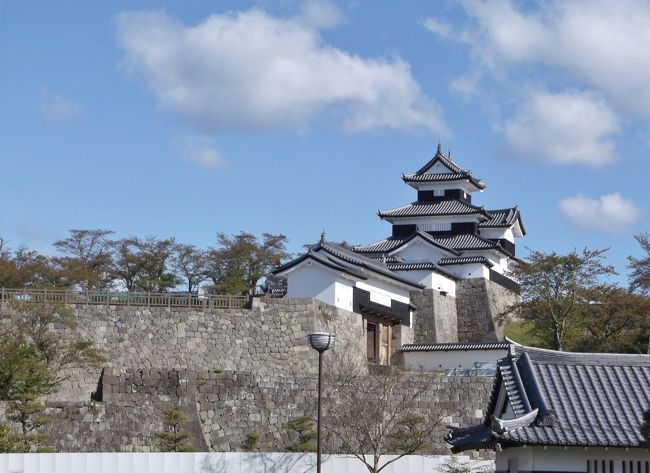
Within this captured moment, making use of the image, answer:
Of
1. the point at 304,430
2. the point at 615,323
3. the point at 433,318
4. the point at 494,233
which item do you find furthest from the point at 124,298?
the point at 494,233

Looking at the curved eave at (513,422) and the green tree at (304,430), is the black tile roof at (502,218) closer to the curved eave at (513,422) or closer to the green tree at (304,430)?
the green tree at (304,430)

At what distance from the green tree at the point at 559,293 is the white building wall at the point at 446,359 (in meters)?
2.53

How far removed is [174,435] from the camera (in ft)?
89.6

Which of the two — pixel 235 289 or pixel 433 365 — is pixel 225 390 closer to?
pixel 433 365

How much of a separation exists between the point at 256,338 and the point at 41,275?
56.0ft

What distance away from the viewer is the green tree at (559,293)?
39.8 m

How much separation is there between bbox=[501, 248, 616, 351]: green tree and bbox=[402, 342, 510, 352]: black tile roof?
223cm

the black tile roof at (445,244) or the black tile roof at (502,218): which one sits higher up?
the black tile roof at (502,218)

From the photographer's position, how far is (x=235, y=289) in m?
52.0

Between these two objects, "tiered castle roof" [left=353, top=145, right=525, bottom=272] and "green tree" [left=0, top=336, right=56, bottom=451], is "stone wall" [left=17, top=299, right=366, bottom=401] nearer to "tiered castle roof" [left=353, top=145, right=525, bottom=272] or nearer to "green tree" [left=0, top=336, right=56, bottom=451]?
"green tree" [left=0, top=336, right=56, bottom=451]

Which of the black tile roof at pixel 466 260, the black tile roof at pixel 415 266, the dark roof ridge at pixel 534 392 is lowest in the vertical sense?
the dark roof ridge at pixel 534 392

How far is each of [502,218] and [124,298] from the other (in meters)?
24.5

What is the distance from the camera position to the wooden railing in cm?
3491

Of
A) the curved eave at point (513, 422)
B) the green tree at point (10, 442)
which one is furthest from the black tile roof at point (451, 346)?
the curved eave at point (513, 422)
